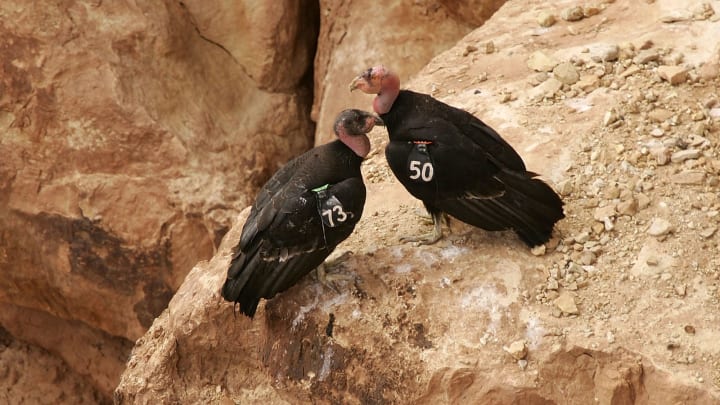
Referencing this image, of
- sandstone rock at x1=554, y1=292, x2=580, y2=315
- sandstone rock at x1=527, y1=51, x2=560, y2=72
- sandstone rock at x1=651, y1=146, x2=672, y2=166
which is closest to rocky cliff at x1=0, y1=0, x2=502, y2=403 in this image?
sandstone rock at x1=527, y1=51, x2=560, y2=72

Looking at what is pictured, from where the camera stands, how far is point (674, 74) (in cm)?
569

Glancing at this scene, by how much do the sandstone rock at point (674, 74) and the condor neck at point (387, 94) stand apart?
1.79 meters

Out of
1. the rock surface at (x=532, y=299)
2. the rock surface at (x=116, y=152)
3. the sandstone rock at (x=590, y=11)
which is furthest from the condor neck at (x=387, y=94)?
the rock surface at (x=116, y=152)

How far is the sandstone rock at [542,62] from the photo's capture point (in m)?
6.22

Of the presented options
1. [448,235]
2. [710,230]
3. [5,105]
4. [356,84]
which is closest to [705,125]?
[710,230]

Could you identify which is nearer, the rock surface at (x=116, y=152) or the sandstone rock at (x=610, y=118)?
the sandstone rock at (x=610, y=118)

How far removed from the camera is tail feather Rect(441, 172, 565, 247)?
4.99 m

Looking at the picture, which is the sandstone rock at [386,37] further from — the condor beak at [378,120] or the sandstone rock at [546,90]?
the condor beak at [378,120]

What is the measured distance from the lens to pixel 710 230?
4.92 metres

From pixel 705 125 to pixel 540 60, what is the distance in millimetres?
1264

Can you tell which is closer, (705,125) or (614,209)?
(614,209)

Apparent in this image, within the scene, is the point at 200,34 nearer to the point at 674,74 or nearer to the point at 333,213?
the point at 333,213

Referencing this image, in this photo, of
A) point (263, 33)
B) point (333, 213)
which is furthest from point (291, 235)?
point (263, 33)

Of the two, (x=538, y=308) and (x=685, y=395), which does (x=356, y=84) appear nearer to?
(x=538, y=308)
